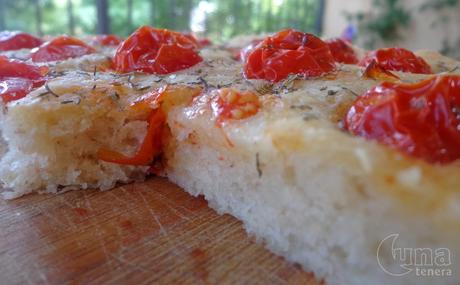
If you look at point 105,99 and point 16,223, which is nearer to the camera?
point 16,223

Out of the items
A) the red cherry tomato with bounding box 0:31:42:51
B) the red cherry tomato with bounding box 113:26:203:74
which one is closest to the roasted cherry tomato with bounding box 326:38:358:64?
the red cherry tomato with bounding box 113:26:203:74

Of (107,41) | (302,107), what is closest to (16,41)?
(107,41)

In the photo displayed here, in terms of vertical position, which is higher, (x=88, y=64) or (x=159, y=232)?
(x=88, y=64)

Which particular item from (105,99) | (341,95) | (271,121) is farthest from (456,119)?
(105,99)

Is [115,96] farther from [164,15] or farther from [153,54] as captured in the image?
[164,15]

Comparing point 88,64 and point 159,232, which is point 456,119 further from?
point 88,64

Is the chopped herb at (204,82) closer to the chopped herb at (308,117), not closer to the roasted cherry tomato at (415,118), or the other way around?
the chopped herb at (308,117)

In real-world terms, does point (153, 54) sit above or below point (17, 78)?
above
